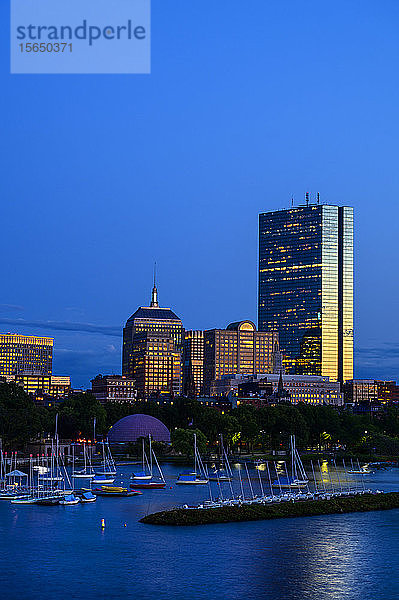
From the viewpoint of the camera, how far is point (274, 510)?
4756 inches

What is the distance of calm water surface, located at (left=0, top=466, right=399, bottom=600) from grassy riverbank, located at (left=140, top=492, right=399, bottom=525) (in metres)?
2.29

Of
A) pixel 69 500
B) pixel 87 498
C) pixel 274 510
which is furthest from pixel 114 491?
pixel 274 510

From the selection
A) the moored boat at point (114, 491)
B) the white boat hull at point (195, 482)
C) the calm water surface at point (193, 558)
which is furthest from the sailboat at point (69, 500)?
the white boat hull at point (195, 482)

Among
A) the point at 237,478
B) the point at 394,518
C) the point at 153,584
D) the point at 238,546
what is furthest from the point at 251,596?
the point at 237,478

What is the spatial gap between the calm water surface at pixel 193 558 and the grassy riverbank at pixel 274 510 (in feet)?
7.53

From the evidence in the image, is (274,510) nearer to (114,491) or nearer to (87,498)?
(87,498)

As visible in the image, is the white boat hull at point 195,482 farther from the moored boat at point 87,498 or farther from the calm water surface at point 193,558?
the calm water surface at point 193,558

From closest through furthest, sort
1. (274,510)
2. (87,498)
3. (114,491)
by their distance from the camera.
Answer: (274,510)
(87,498)
(114,491)

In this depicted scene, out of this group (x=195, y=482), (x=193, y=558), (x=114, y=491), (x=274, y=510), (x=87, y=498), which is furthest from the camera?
(x=195, y=482)

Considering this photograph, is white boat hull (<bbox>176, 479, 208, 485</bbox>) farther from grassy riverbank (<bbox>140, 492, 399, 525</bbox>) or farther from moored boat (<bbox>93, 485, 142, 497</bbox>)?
grassy riverbank (<bbox>140, 492, 399, 525</bbox>)

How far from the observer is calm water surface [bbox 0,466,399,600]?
78.9 metres

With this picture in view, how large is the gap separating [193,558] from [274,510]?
31643 millimetres

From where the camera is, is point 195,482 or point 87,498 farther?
point 195,482

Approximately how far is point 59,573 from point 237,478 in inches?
3454
